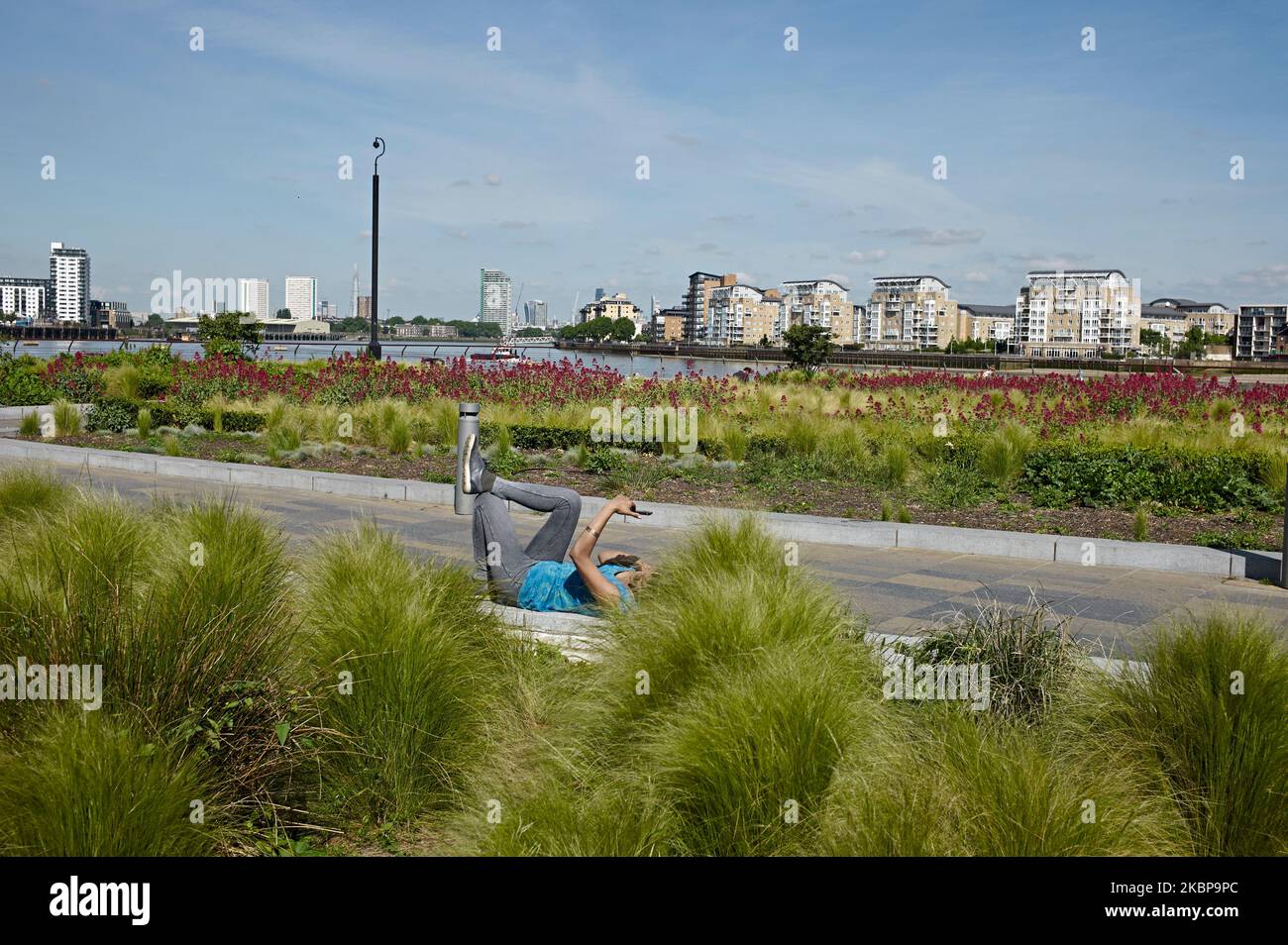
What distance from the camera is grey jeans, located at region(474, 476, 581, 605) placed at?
20.0 ft

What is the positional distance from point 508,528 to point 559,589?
0.53m

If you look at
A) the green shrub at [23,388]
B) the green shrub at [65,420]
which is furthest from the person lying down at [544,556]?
the green shrub at [23,388]

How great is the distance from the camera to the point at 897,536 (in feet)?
31.2

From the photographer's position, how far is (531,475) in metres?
13.0

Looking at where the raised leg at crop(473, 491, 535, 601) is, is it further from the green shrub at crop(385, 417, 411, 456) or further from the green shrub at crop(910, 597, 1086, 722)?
the green shrub at crop(385, 417, 411, 456)

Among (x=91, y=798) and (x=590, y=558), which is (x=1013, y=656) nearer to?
(x=590, y=558)

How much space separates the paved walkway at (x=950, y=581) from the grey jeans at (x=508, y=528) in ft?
2.40

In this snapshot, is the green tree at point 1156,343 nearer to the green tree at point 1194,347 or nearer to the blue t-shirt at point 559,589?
the green tree at point 1194,347

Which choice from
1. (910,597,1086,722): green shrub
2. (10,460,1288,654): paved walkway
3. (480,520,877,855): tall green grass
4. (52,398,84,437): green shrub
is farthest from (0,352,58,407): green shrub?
(910,597,1086,722): green shrub

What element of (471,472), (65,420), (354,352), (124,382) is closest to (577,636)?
(471,472)

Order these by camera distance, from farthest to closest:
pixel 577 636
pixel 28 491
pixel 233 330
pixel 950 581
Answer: pixel 233 330, pixel 950 581, pixel 28 491, pixel 577 636

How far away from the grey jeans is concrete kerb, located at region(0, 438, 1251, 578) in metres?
0.79
